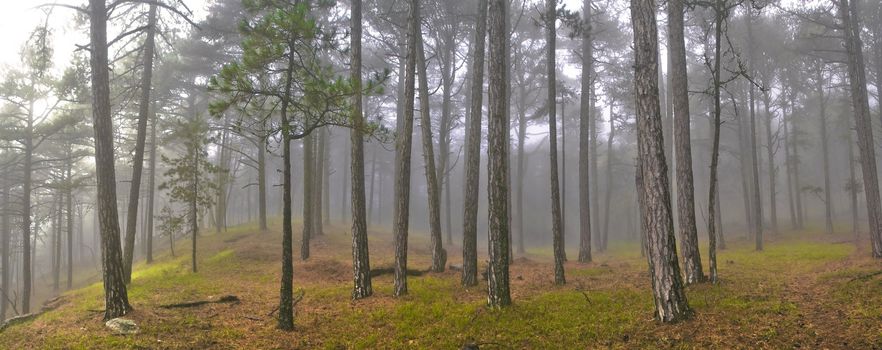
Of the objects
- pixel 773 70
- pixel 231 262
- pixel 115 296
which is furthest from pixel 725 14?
pixel 773 70

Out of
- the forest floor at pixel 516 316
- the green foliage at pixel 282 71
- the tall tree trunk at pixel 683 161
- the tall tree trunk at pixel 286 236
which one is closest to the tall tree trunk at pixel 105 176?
the forest floor at pixel 516 316

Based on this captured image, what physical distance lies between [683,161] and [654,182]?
15.5 ft

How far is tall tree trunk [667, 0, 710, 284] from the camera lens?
10398 mm

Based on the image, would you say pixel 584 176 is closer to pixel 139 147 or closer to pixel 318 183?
pixel 318 183

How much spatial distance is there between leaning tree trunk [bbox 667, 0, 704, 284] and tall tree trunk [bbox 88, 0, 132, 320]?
12.3m

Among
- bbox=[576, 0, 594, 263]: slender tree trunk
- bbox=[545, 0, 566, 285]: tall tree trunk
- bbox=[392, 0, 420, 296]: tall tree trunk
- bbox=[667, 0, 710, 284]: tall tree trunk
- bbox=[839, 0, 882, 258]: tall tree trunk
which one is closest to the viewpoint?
bbox=[667, 0, 710, 284]: tall tree trunk

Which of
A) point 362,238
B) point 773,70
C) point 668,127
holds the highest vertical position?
point 773,70

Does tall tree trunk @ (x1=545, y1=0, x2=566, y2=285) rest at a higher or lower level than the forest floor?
higher

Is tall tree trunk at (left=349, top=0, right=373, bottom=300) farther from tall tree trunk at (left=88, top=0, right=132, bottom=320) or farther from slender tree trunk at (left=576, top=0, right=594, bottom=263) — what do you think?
slender tree trunk at (left=576, top=0, right=594, bottom=263)

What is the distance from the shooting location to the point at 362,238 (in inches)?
417

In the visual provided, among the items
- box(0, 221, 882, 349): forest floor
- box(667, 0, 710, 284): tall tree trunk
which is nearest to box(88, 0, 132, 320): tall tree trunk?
box(0, 221, 882, 349): forest floor

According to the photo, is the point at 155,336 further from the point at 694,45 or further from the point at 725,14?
the point at 694,45

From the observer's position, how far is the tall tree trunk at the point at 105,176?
923 centimetres

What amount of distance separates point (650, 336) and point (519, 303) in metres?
3.01
